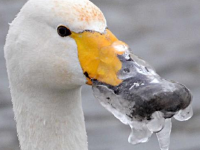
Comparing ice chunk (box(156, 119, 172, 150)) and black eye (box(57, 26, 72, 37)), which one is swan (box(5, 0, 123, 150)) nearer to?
black eye (box(57, 26, 72, 37))

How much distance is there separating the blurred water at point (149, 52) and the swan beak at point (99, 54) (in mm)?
4312

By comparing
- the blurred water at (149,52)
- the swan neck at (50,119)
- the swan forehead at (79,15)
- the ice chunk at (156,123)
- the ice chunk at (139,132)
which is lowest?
the blurred water at (149,52)

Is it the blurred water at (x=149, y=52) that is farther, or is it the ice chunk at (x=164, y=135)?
the blurred water at (x=149, y=52)

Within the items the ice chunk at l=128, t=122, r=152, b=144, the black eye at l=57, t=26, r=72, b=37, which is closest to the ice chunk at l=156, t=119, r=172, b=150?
the ice chunk at l=128, t=122, r=152, b=144

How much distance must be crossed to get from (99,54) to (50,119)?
625mm

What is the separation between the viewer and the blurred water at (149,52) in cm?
898

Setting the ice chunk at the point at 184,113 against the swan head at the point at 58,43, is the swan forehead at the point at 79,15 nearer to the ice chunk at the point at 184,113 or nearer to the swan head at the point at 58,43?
the swan head at the point at 58,43

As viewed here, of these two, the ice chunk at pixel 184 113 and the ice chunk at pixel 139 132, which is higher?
the ice chunk at pixel 184 113

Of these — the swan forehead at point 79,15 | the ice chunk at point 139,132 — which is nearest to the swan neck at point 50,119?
the swan forehead at point 79,15

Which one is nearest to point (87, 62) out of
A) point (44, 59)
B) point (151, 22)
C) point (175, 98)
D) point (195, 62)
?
point (44, 59)

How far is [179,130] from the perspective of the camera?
9.16 meters

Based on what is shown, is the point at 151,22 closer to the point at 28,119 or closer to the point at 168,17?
the point at 168,17

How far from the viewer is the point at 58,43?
452 cm

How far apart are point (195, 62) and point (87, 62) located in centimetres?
601
